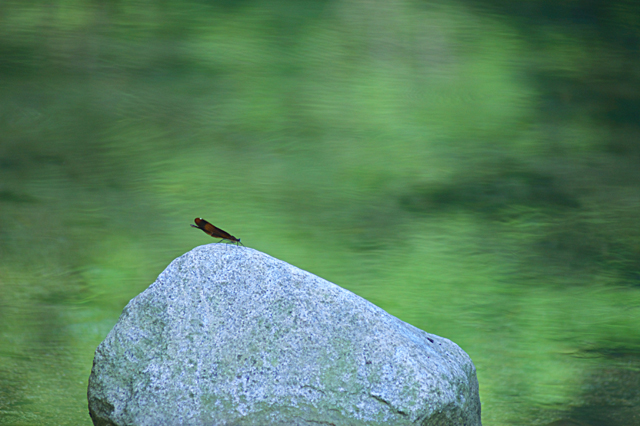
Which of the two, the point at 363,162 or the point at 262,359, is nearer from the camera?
the point at 262,359

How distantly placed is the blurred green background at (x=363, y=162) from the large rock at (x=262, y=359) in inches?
54.8

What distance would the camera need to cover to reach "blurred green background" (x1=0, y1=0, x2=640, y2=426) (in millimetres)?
3984

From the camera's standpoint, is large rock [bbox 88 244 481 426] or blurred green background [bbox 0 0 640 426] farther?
blurred green background [bbox 0 0 640 426]

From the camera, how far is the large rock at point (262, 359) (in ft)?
7.84

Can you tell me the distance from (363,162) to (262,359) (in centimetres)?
219

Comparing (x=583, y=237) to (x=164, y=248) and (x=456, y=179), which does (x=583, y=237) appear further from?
(x=164, y=248)

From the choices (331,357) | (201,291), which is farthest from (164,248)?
(331,357)

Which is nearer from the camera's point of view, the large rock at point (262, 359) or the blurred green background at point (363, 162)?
the large rock at point (262, 359)

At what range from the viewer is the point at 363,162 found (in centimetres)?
440

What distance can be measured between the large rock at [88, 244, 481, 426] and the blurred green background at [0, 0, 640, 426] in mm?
1391

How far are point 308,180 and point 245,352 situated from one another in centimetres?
200

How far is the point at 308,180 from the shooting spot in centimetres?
433

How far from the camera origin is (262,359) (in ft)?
8.10

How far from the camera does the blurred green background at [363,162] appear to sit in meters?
3.98
